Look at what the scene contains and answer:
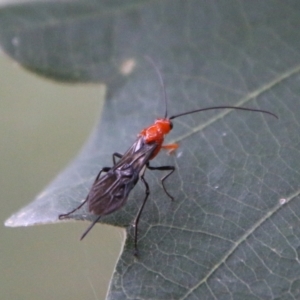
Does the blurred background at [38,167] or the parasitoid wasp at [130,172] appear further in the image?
the blurred background at [38,167]

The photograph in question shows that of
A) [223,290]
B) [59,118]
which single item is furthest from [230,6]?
[59,118]

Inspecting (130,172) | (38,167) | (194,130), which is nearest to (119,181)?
(130,172)

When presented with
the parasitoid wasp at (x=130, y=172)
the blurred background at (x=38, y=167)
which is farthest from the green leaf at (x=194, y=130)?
the blurred background at (x=38, y=167)

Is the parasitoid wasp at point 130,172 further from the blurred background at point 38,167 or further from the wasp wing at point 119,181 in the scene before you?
the blurred background at point 38,167

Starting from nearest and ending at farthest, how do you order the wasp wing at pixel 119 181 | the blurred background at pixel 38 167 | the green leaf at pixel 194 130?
the green leaf at pixel 194 130 → the wasp wing at pixel 119 181 → the blurred background at pixel 38 167

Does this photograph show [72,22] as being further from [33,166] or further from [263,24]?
[33,166]

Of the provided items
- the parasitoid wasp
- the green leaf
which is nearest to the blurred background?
the green leaf

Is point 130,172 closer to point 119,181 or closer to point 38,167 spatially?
point 119,181
